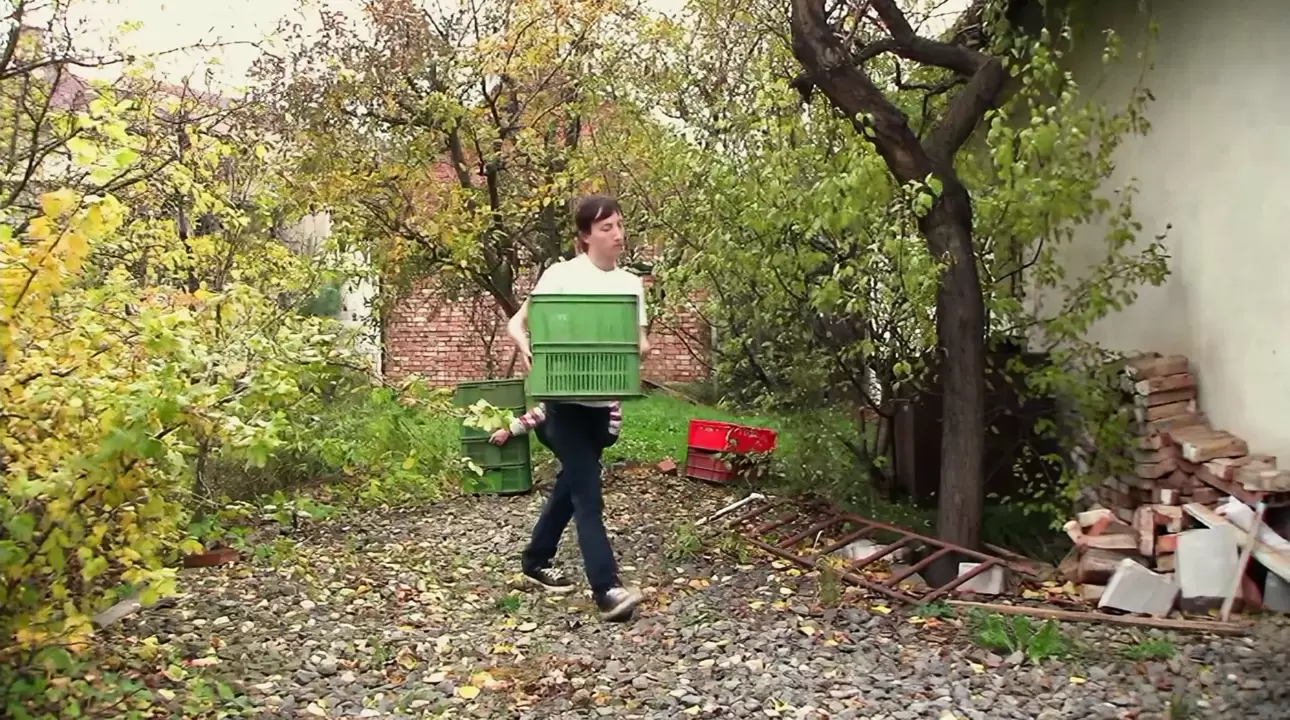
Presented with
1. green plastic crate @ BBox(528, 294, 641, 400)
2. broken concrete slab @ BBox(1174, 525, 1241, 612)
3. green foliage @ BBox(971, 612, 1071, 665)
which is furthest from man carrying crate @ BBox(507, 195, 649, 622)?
broken concrete slab @ BBox(1174, 525, 1241, 612)

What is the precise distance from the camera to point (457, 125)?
29.2 feet

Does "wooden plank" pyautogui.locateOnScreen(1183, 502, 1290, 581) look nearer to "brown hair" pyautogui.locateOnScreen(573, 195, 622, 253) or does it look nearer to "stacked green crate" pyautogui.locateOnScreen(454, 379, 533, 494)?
"brown hair" pyautogui.locateOnScreen(573, 195, 622, 253)

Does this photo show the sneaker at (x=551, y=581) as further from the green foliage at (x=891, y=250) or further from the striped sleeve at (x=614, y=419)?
the green foliage at (x=891, y=250)

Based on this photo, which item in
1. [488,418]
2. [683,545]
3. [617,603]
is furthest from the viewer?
[683,545]

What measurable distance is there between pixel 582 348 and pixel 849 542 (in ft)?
7.41

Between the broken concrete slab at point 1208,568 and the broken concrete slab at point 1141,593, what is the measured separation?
2.5 inches

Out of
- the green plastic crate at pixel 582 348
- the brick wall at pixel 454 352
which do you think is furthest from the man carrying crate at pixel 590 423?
the brick wall at pixel 454 352

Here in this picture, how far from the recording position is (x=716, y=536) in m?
5.70

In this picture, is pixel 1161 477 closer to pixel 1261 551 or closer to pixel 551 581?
pixel 1261 551

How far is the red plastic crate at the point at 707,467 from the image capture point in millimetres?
7773

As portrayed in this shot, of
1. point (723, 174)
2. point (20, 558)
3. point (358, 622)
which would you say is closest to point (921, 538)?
Answer: point (723, 174)

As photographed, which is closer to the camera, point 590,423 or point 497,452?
point 590,423

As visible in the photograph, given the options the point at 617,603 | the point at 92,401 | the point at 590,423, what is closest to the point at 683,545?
the point at 617,603

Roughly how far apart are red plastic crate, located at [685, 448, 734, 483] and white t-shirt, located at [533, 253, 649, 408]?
372cm
